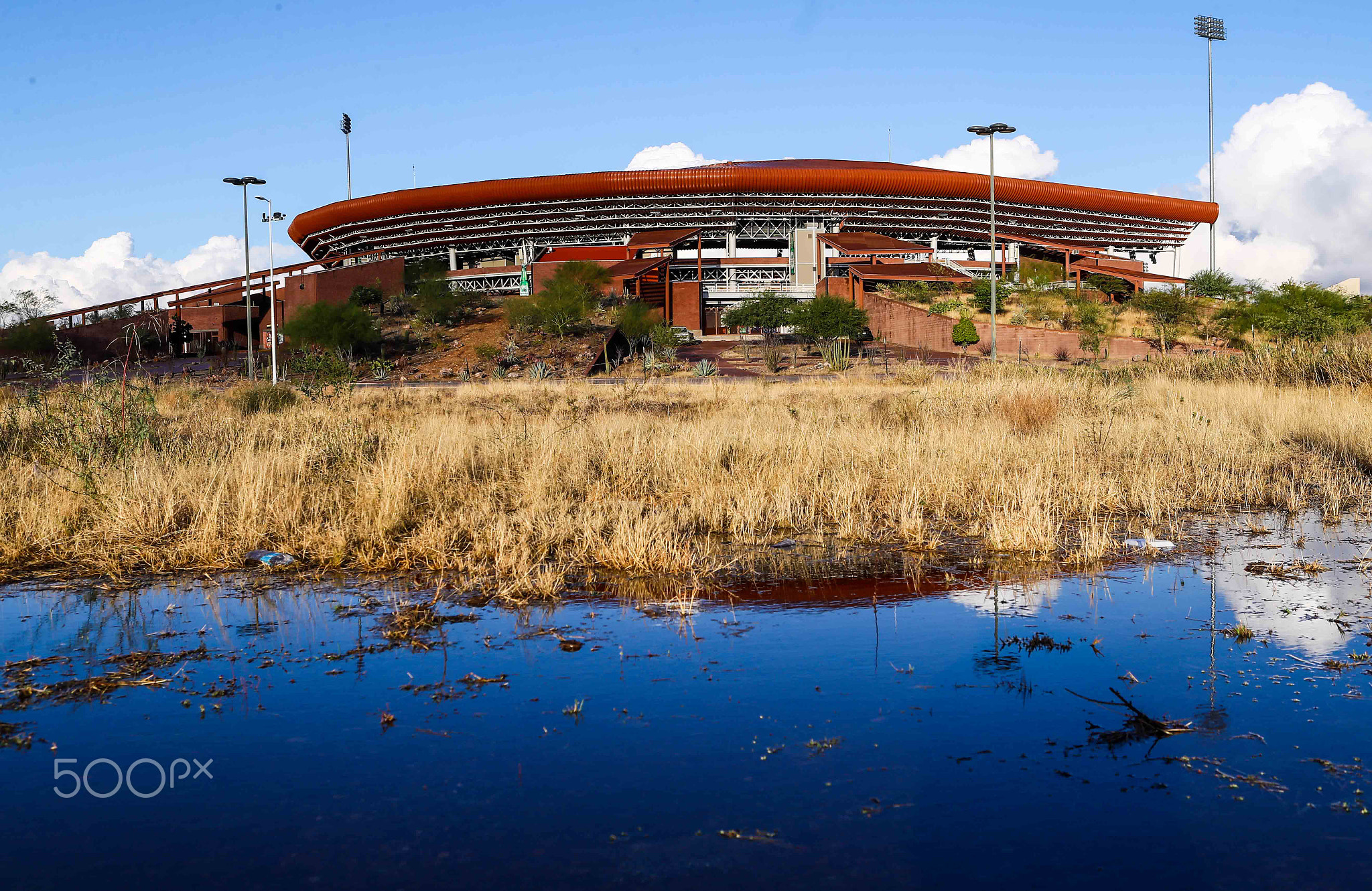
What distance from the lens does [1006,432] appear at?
13.8 metres

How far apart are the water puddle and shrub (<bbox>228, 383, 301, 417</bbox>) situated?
532 inches

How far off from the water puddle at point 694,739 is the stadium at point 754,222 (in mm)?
60941

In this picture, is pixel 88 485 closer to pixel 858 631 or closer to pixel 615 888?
pixel 858 631

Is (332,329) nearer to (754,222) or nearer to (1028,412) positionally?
(1028,412)

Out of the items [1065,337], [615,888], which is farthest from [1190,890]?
[1065,337]

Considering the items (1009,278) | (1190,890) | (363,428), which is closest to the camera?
Result: (1190,890)

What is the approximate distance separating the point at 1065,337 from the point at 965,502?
39.5m

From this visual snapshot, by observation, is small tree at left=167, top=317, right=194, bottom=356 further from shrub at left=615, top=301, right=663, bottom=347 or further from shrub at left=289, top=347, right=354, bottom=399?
shrub at left=289, top=347, right=354, bottom=399

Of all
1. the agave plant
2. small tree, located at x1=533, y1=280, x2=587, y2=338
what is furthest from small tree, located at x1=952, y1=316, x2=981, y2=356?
small tree, located at x1=533, y1=280, x2=587, y2=338

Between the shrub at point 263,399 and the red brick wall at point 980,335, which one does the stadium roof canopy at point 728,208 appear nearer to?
the red brick wall at point 980,335

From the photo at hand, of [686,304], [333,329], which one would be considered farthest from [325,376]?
[686,304]

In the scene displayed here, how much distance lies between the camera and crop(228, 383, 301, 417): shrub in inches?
791

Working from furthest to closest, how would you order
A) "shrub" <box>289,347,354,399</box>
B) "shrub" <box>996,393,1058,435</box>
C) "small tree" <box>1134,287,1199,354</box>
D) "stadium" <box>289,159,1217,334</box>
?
"stadium" <box>289,159,1217,334</box>, "small tree" <box>1134,287,1199,354</box>, "shrub" <box>289,347,354,399</box>, "shrub" <box>996,393,1058,435</box>

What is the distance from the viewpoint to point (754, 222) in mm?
80312
